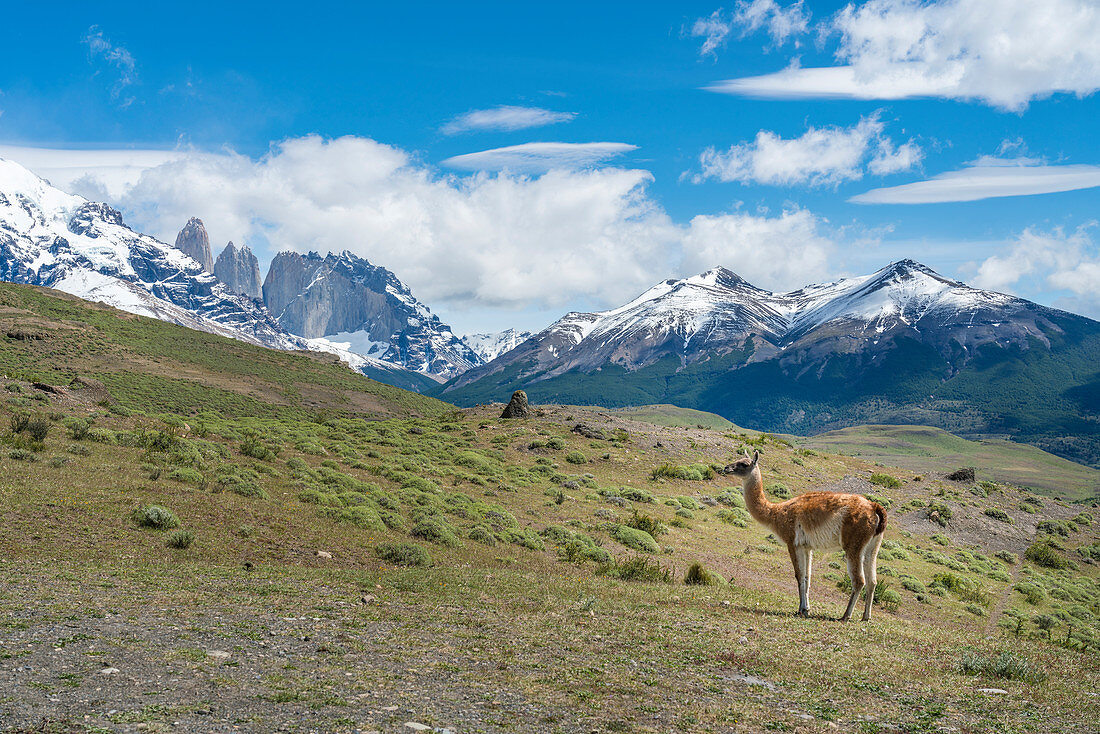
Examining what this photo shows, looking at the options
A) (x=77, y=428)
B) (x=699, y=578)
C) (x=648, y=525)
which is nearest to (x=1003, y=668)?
(x=699, y=578)

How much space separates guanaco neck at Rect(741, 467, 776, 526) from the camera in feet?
52.2

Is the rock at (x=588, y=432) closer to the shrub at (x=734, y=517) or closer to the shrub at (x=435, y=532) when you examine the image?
the shrub at (x=734, y=517)

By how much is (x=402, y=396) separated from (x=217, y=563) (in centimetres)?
9983

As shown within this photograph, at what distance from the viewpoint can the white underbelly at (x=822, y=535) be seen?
14.7 meters

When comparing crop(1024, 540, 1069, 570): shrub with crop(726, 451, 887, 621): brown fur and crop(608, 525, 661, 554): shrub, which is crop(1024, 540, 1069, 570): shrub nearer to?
crop(608, 525, 661, 554): shrub

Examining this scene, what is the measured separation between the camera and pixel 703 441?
52500mm

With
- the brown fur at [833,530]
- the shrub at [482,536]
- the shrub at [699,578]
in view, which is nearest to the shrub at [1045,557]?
the shrub at [699,578]

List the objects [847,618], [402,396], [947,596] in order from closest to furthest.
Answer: [847,618] < [947,596] < [402,396]

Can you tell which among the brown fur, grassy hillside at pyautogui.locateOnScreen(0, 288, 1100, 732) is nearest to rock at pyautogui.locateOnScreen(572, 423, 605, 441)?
grassy hillside at pyautogui.locateOnScreen(0, 288, 1100, 732)

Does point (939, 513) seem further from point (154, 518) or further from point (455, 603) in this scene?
point (154, 518)

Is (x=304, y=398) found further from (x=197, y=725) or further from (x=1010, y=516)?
(x=197, y=725)

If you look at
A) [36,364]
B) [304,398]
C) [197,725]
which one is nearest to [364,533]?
[197,725]

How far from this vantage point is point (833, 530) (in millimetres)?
14680

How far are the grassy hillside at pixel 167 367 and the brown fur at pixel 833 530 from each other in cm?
5737
